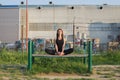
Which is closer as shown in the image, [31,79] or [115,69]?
[31,79]

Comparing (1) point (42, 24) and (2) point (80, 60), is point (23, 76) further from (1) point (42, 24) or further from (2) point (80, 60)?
(1) point (42, 24)

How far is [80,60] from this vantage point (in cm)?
1383

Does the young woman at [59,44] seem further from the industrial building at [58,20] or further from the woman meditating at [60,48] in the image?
the industrial building at [58,20]

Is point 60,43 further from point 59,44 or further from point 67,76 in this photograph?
point 67,76

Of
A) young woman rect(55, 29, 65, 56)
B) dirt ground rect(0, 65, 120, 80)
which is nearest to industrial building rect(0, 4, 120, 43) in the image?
young woman rect(55, 29, 65, 56)

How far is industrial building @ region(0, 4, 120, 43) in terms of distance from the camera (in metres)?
66.9

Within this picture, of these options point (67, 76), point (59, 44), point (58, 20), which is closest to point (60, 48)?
point (59, 44)

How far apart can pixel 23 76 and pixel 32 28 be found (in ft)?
195

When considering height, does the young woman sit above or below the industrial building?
below

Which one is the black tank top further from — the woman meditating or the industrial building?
the industrial building

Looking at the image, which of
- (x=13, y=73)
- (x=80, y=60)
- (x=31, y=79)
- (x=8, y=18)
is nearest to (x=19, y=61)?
(x=80, y=60)

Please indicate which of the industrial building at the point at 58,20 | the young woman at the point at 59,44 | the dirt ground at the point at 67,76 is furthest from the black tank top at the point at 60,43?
the industrial building at the point at 58,20

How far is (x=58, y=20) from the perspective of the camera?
70.4 meters

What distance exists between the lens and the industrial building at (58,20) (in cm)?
6688
